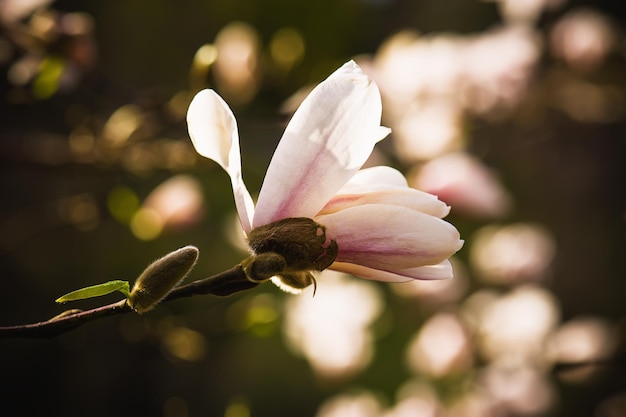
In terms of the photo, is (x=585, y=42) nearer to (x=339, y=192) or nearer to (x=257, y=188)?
(x=257, y=188)

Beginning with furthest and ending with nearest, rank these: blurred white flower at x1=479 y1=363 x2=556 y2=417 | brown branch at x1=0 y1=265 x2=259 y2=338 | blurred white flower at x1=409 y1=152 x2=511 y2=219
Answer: blurred white flower at x1=479 y1=363 x2=556 y2=417
blurred white flower at x1=409 y1=152 x2=511 y2=219
brown branch at x1=0 y1=265 x2=259 y2=338

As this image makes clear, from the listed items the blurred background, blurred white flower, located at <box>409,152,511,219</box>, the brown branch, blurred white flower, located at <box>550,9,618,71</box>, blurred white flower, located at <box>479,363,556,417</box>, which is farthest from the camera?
blurred white flower, located at <box>550,9,618,71</box>

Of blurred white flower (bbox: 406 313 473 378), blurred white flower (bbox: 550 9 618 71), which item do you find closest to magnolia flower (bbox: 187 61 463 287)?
blurred white flower (bbox: 406 313 473 378)

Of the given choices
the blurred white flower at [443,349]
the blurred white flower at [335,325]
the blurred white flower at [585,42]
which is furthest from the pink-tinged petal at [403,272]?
the blurred white flower at [585,42]

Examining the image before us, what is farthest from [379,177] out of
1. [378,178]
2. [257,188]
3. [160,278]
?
[257,188]

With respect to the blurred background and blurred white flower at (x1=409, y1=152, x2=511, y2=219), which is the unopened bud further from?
blurred white flower at (x1=409, y1=152, x2=511, y2=219)

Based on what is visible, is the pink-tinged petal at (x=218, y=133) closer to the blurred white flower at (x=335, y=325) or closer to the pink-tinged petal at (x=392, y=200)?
the pink-tinged petal at (x=392, y=200)
